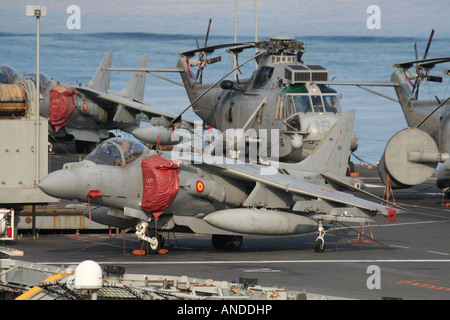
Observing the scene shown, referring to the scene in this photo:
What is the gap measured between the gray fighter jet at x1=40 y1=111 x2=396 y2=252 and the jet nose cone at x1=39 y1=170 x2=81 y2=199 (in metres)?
0.03

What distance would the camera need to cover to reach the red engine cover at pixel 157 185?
2547 centimetres

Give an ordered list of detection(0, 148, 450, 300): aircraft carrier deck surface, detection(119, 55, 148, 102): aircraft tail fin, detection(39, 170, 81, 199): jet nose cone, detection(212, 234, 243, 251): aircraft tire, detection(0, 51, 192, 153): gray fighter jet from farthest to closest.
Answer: detection(119, 55, 148, 102): aircraft tail fin
detection(0, 51, 192, 153): gray fighter jet
detection(212, 234, 243, 251): aircraft tire
detection(39, 170, 81, 199): jet nose cone
detection(0, 148, 450, 300): aircraft carrier deck surface

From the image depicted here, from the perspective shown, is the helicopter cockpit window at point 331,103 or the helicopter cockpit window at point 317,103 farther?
the helicopter cockpit window at point 331,103

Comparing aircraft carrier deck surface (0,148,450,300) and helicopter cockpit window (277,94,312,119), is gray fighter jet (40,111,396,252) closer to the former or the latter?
aircraft carrier deck surface (0,148,450,300)

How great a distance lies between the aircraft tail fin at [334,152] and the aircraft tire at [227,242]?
332cm

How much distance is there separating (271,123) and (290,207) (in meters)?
12.4

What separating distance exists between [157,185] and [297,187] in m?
4.12

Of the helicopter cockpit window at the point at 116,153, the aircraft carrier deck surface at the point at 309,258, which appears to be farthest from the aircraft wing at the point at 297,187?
the helicopter cockpit window at the point at 116,153

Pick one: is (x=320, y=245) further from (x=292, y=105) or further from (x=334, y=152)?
(x=292, y=105)

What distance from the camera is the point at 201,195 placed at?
2666 cm

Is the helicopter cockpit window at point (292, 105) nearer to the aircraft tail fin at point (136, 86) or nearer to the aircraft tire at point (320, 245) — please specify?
the aircraft tire at point (320, 245)

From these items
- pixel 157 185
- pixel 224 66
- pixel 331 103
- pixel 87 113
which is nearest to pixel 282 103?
pixel 331 103

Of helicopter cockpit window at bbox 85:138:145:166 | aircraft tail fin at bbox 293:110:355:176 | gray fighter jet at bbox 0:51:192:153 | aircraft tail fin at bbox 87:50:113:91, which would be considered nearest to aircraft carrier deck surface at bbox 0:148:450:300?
aircraft tail fin at bbox 293:110:355:176

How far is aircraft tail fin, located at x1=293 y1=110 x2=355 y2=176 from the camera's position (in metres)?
29.6
